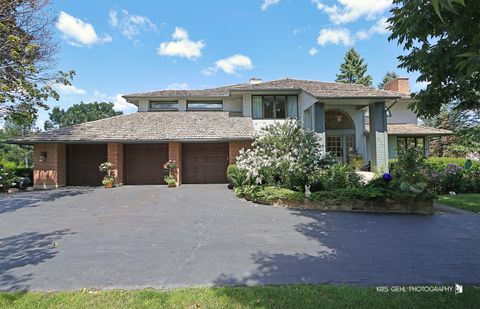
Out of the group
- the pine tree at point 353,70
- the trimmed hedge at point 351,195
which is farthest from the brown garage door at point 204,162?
the pine tree at point 353,70

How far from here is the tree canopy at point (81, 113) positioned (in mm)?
75750

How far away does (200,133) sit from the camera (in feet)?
55.7

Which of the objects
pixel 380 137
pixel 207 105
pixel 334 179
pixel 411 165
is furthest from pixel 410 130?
pixel 207 105

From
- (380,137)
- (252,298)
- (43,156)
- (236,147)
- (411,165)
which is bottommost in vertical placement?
(252,298)

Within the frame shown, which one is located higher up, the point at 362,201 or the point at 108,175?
the point at 108,175

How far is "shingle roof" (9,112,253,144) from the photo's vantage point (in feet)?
53.9

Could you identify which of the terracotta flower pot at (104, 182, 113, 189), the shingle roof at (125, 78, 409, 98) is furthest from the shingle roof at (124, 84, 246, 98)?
the terracotta flower pot at (104, 182, 113, 189)

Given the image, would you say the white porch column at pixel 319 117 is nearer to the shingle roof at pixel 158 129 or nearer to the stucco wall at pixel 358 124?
the stucco wall at pixel 358 124

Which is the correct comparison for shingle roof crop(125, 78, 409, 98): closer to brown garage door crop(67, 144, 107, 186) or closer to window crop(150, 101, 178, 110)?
window crop(150, 101, 178, 110)

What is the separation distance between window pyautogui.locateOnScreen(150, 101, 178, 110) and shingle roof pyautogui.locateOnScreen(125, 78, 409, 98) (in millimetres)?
724

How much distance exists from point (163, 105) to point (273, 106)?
8.43 metres

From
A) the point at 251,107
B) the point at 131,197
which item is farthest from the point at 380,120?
the point at 131,197

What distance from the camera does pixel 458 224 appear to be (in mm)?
7789

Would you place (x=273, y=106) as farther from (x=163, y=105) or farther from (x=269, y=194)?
(x=269, y=194)
